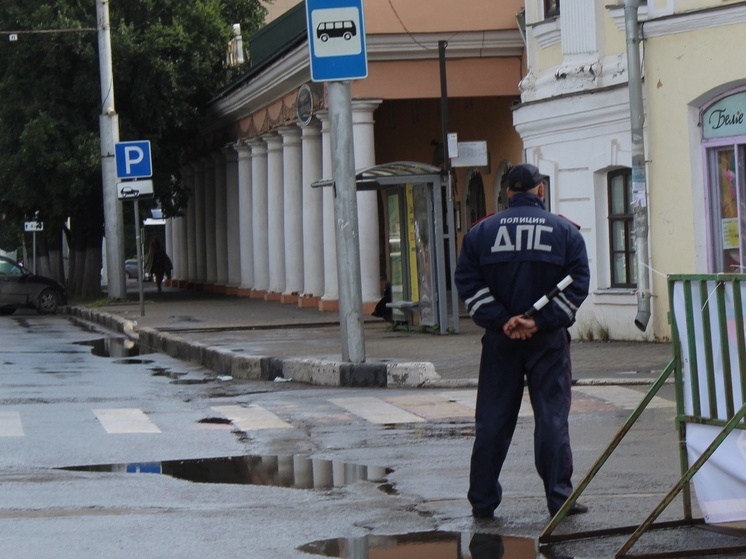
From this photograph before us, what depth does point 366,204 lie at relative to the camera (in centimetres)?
2703

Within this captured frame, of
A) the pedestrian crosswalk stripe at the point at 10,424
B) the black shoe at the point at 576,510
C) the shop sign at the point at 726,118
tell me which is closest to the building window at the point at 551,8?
the shop sign at the point at 726,118

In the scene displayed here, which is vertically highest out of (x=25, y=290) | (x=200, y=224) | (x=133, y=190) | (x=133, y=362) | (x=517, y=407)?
(x=133, y=190)

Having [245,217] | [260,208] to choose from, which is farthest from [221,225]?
[260,208]

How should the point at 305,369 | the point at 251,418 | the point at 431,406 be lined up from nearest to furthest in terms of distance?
the point at 251,418 < the point at 431,406 < the point at 305,369

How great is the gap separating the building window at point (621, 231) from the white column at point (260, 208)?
18.0 meters

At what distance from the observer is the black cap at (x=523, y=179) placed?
24.4ft

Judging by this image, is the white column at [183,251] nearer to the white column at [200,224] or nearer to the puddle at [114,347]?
the white column at [200,224]

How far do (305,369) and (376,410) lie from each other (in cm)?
315

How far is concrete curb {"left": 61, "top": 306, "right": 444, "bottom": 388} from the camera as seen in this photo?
560 inches

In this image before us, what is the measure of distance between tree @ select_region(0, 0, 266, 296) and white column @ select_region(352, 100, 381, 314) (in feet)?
36.3

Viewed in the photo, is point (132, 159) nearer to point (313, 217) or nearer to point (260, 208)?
point (313, 217)

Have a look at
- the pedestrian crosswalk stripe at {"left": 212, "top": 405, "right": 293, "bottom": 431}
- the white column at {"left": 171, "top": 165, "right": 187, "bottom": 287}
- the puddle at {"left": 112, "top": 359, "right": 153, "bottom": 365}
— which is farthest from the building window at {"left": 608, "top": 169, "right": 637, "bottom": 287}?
the white column at {"left": 171, "top": 165, "right": 187, "bottom": 287}

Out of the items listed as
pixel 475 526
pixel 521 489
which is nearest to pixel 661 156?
pixel 521 489

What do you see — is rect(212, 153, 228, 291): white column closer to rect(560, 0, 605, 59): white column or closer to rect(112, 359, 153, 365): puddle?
rect(112, 359, 153, 365): puddle
